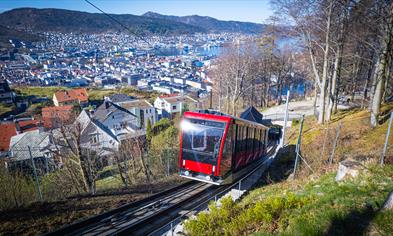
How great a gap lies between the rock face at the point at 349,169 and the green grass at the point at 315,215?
45 cm

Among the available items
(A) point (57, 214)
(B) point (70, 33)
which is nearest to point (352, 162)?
(A) point (57, 214)

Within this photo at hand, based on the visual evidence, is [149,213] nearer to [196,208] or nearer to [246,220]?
[196,208]

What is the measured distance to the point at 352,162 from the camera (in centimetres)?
755

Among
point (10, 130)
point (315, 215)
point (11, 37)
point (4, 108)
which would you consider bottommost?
point (4, 108)

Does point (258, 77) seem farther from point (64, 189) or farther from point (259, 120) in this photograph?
point (64, 189)

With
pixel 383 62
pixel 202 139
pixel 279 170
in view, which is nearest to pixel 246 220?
pixel 202 139

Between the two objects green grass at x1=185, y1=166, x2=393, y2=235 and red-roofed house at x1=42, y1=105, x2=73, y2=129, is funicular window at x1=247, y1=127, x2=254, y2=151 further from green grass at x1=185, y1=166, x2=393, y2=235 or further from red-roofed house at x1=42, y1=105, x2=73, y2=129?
red-roofed house at x1=42, y1=105, x2=73, y2=129

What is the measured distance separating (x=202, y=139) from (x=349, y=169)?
509cm

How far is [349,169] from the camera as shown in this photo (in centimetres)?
719

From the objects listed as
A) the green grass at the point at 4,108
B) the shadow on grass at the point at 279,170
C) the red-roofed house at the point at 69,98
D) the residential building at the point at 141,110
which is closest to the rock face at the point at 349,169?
the shadow on grass at the point at 279,170

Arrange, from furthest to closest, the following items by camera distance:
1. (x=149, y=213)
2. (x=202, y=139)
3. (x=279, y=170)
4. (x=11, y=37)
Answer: (x=11, y=37) → (x=279, y=170) → (x=202, y=139) → (x=149, y=213)

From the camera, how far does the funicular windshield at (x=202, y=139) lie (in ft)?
30.2

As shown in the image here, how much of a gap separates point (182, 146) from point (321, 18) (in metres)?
11.9

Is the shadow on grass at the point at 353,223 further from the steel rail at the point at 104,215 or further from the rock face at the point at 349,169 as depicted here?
the steel rail at the point at 104,215
